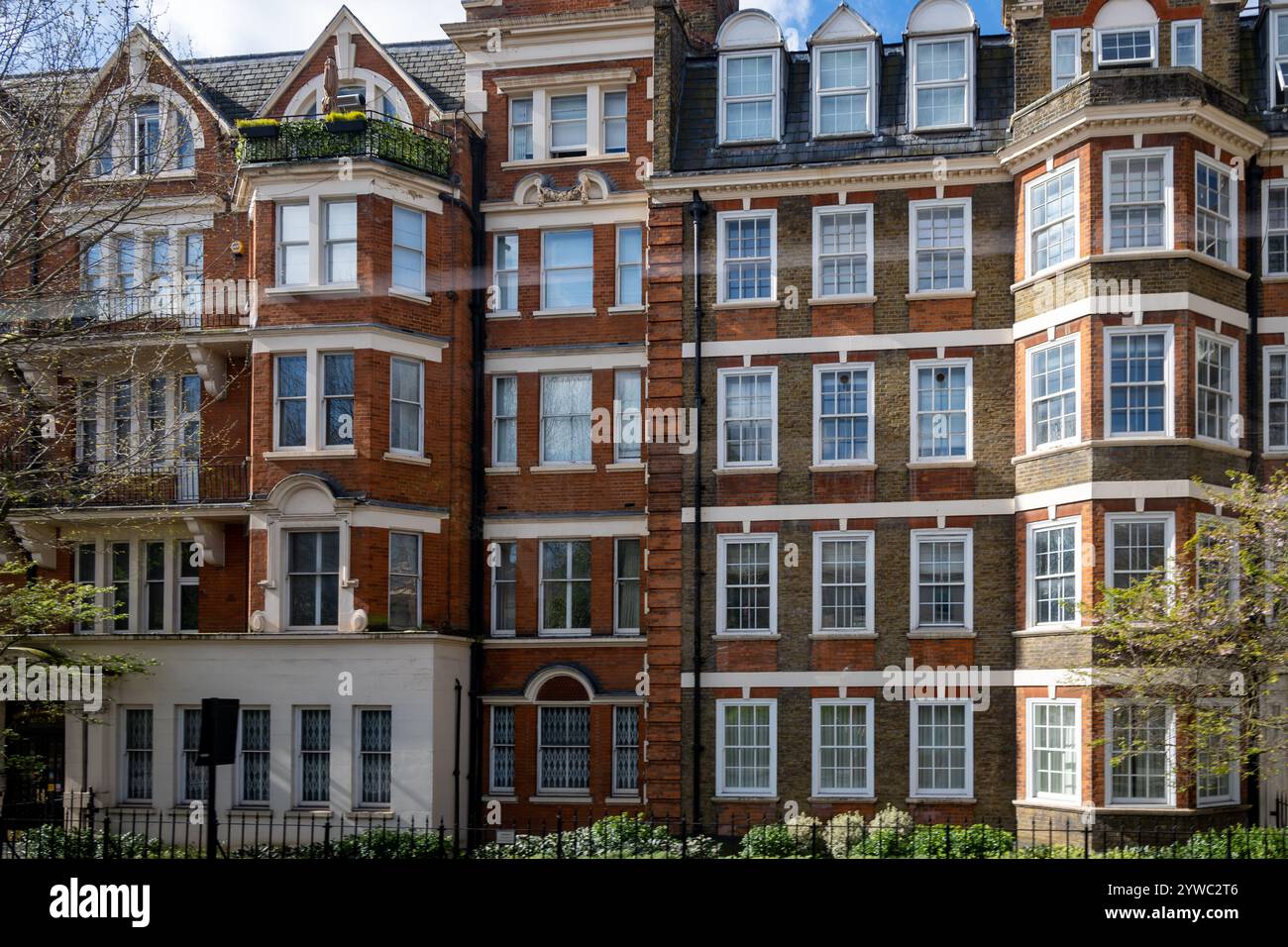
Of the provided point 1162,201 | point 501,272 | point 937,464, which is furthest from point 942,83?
point 501,272

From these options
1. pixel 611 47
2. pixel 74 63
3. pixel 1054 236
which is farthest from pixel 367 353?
pixel 1054 236

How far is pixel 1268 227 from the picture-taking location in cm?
2900

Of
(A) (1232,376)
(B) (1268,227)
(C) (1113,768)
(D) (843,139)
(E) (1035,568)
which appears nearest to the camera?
(C) (1113,768)

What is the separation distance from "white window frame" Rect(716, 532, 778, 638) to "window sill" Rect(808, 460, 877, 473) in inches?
58.0

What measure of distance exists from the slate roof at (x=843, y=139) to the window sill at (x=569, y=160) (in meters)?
1.69

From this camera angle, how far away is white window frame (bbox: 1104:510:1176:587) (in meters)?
26.9

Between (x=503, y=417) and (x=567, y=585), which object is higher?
(x=503, y=417)

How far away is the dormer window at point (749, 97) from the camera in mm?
31641

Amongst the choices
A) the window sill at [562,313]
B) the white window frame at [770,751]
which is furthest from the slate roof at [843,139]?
the white window frame at [770,751]

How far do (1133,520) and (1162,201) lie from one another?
18.4 ft

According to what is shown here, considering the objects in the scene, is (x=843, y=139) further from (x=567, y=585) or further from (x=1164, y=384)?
(x=567, y=585)

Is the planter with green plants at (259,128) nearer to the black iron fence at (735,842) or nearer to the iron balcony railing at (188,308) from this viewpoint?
the iron balcony railing at (188,308)

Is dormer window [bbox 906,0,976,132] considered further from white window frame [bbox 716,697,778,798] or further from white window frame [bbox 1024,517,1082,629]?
white window frame [bbox 716,697,778,798]

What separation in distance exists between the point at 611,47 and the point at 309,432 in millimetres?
10150
